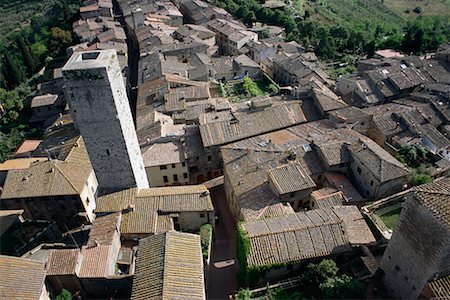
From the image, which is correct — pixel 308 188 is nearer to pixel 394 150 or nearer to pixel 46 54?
pixel 394 150

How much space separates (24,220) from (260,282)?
27137 millimetres

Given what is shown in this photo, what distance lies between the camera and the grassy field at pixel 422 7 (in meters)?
136

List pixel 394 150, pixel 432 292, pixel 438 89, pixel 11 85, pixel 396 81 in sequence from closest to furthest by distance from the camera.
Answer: pixel 432 292 < pixel 394 150 < pixel 438 89 < pixel 396 81 < pixel 11 85

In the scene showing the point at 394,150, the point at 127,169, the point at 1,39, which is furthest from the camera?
the point at 1,39

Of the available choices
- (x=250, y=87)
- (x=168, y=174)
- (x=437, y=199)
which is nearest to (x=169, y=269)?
(x=168, y=174)

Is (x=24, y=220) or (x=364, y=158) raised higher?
(x=364, y=158)

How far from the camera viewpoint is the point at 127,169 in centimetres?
3691

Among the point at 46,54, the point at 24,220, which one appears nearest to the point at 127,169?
the point at 24,220

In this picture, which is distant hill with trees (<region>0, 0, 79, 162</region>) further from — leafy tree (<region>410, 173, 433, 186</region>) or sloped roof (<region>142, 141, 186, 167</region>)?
leafy tree (<region>410, 173, 433, 186</region>)

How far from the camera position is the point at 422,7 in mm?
140625

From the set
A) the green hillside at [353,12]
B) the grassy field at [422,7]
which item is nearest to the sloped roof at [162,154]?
the green hillside at [353,12]

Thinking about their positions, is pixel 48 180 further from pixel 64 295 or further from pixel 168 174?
pixel 168 174

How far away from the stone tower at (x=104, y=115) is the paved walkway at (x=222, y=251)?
1021 centimetres

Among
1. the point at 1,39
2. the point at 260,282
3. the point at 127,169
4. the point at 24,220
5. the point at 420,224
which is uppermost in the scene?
the point at 420,224
